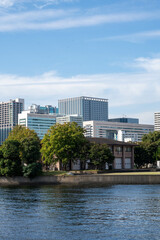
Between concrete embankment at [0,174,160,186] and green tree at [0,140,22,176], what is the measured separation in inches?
86.4

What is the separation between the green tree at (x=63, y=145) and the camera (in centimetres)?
12769

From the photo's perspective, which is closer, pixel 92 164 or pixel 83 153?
pixel 83 153

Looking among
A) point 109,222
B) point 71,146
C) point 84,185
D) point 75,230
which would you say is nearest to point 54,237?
point 75,230

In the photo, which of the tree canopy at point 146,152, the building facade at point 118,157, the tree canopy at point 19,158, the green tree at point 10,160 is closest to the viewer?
the tree canopy at point 19,158

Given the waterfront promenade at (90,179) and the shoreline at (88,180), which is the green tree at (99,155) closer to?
the waterfront promenade at (90,179)

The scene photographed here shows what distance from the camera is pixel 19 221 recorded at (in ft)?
155

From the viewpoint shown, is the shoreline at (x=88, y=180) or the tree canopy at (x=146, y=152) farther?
the tree canopy at (x=146, y=152)

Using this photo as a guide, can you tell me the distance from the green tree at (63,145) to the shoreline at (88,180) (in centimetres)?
1442

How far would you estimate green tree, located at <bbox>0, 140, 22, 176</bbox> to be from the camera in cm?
11612

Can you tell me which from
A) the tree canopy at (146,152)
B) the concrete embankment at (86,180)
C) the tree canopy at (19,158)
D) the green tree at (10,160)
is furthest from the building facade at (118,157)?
the concrete embankment at (86,180)

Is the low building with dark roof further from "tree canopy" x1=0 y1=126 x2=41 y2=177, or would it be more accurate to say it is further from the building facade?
"tree canopy" x1=0 y1=126 x2=41 y2=177

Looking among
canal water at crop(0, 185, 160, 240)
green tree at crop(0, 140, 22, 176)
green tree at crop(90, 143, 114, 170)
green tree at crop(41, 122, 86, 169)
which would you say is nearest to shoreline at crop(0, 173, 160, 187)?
green tree at crop(0, 140, 22, 176)

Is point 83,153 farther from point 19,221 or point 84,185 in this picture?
point 19,221

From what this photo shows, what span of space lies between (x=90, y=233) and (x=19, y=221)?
10.1m
